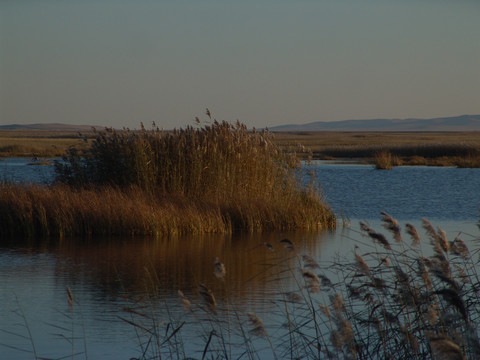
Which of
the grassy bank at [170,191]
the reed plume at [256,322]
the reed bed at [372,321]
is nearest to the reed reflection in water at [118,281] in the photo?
the reed bed at [372,321]

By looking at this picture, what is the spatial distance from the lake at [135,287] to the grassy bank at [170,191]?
0.55 metres

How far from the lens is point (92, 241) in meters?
11.7

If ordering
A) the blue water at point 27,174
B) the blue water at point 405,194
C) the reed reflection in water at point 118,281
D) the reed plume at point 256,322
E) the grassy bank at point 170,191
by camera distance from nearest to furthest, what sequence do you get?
the reed plume at point 256,322, the reed reflection in water at point 118,281, the grassy bank at point 170,191, the blue water at point 27,174, the blue water at point 405,194

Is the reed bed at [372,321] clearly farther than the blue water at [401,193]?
No

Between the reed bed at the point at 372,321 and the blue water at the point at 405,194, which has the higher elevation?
the reed bed at the point at 372,321

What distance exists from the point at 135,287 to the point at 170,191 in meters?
5.66

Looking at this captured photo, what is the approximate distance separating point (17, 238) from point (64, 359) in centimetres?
708

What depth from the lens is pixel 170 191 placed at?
531 inches

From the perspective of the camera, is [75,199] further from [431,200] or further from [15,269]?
[431,200]

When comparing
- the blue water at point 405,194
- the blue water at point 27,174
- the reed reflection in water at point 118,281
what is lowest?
the blue water at point 405,194

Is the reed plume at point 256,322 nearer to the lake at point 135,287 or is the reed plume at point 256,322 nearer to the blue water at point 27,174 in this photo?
the lake at point 135,287

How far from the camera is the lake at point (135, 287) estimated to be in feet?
19.2

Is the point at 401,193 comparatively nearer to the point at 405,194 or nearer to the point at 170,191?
the point at 405,194

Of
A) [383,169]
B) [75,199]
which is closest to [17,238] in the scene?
[75,199]
